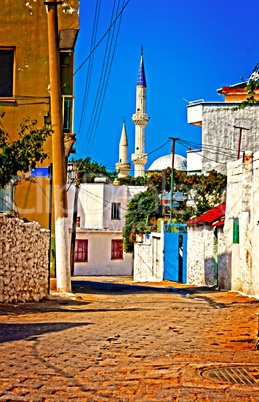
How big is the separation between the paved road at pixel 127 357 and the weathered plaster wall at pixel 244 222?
7.45m

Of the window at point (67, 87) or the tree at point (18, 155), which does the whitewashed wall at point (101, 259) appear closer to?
the window at point (67, 87)

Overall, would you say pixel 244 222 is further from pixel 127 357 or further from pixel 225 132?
pixel 225 132

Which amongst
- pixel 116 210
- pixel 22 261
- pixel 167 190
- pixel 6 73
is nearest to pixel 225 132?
pixel 167 190

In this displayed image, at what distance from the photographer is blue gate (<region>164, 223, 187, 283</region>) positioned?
38.6 m

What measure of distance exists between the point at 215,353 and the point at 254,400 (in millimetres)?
2937

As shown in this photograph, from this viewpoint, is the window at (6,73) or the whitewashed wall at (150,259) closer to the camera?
the window at (6,73)

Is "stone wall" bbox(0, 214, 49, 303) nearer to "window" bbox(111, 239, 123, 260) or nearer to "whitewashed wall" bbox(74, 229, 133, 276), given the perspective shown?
"whitewashed wall" bbox(74, 229, 133, 276)

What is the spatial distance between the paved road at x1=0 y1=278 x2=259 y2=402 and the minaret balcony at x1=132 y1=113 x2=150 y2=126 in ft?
284

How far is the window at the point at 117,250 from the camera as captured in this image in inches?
2371

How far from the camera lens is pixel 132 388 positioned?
6.65 meters

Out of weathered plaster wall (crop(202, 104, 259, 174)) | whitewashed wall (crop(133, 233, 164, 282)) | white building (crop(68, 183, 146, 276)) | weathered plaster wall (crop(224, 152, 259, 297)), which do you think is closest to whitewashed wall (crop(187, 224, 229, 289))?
weathered plaster wall (crop(224, 152, 259, 297))

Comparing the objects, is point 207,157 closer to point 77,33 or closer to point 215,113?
point 215,113

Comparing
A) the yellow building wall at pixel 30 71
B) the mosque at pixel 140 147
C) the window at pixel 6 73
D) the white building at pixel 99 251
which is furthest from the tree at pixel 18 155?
the mosque at pixel 140 147

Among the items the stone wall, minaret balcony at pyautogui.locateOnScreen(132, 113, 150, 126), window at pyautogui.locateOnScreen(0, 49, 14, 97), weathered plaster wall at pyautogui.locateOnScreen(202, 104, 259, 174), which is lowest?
the stone wall
